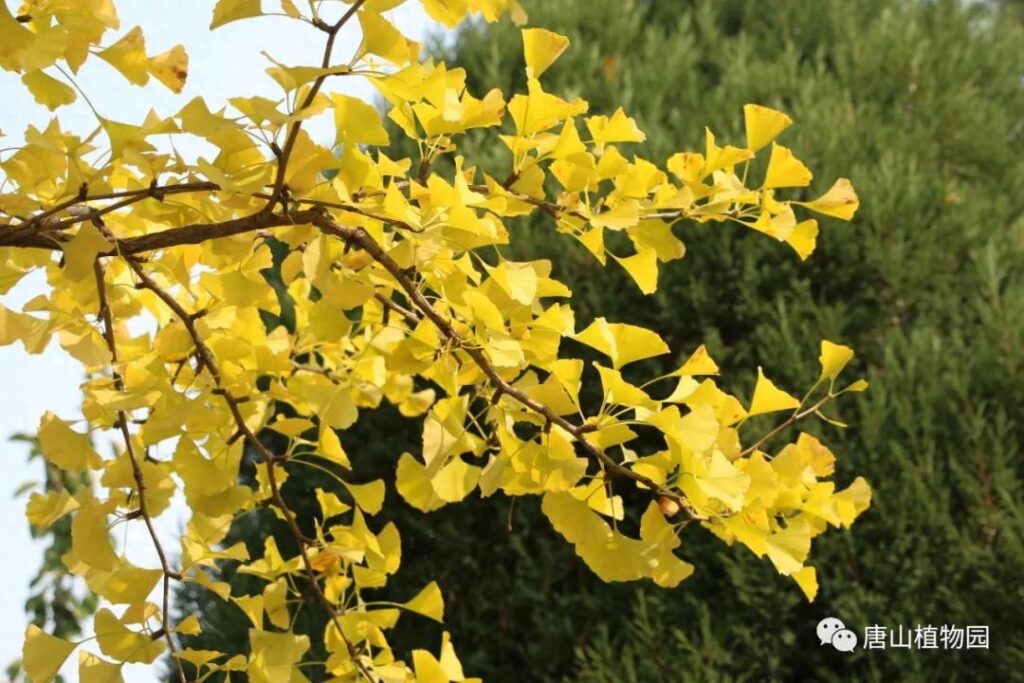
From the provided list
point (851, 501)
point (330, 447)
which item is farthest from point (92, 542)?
point (851, 501)

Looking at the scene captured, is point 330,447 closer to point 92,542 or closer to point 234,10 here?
point 92,542

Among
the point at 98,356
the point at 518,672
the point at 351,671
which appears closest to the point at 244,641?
the point at 518,672

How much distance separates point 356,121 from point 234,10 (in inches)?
5.4

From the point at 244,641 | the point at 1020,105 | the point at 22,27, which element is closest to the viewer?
the point at 22,27

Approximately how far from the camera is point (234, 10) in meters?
0.93

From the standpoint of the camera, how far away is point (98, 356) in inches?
50.9

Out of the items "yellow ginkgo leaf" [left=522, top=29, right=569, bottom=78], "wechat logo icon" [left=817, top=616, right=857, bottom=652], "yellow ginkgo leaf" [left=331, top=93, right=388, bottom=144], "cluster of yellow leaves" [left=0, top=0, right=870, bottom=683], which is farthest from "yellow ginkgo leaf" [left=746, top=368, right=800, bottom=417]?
"wechat logo icon" [left=817, top=616, right=857, bottom=652]

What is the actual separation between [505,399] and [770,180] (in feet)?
1.13

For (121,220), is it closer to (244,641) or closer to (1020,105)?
(244,641)

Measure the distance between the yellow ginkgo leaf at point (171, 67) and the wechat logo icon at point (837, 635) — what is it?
5.22 ft

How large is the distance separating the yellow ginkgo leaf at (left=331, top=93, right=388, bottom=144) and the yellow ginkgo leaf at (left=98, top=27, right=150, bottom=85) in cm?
26

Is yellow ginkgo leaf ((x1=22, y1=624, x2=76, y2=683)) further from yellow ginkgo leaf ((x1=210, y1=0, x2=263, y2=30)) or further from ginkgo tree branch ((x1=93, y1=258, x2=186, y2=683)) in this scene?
yellow ginkgo leaf ((x1=210, y1=0, x2=263, y2=30))

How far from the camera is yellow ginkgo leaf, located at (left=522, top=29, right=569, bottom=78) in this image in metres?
1.16

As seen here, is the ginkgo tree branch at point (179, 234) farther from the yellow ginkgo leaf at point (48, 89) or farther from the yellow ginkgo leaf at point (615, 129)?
the yellow ginkgo leaf at point (615, 129)
